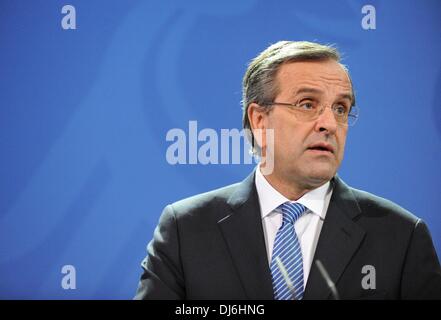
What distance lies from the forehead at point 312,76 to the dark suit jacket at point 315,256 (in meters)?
0.40

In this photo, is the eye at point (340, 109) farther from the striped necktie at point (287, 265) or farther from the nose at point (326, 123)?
the striped necktie at point (287, 265)

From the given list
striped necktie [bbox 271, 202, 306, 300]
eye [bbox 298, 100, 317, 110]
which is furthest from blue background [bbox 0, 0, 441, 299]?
striped necktie [bbox 271, 202, 306, 300]

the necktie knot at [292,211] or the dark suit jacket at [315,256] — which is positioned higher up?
the necktie knot at [292,211]

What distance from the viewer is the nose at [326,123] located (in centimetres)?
207

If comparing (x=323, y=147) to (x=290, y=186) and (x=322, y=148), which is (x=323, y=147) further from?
(x=290, y=186)

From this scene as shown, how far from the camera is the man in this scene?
6.37ft

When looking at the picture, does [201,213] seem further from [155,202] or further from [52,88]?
[52,88]

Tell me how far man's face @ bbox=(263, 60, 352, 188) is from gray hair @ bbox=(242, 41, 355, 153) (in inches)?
1.0

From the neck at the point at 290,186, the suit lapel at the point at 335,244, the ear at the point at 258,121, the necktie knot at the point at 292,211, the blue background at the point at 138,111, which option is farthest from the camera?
the blue background at the point at 138,111

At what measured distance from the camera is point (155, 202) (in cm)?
250

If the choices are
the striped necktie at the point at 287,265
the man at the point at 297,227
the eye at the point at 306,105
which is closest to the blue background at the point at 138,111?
the man at the point at 297,227

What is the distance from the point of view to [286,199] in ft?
6.82

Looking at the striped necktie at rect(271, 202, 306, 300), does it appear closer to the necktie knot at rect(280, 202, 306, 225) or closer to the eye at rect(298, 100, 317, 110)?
the necktie knot at rect(280, 202, 306, 225)
